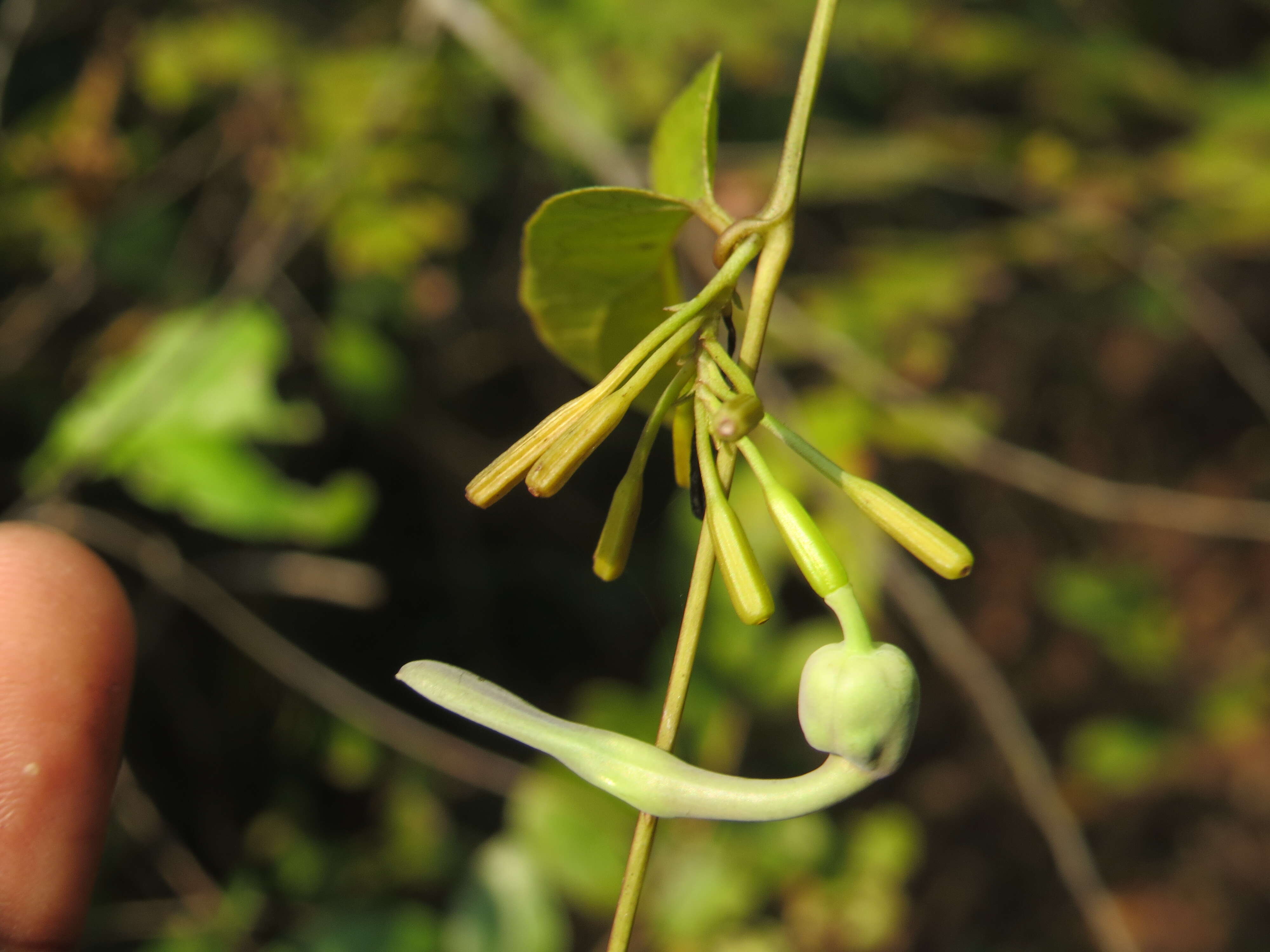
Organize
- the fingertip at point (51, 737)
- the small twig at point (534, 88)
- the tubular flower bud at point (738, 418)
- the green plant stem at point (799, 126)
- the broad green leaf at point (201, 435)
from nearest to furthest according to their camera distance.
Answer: the tubular flower bud at point (738, 418), the green plant stem at point (799, 126), the fingertip at point (51, 737), the small twig at point (534, 88), the broad green leaf at point (201, 435)

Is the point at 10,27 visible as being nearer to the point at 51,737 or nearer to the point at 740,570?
the point at 51,737

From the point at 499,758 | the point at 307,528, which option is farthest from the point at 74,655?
the point at 499,758

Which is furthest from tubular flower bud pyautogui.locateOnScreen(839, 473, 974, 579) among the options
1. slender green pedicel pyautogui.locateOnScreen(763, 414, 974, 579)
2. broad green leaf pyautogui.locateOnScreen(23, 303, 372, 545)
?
broad green leaf pyautogui.locateOnScreen(23, 303, 372, 545)

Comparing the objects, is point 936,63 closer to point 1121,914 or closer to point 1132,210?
point 1132,210

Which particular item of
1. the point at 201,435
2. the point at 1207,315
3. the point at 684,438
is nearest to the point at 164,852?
the point at 201,435

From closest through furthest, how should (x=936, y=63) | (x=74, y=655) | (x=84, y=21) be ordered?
(x=74, y=655) → (x=84, y=21) → (x=936, y=63)

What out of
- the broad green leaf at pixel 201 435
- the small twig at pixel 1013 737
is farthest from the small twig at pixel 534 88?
the small twig at pixel 1013 737

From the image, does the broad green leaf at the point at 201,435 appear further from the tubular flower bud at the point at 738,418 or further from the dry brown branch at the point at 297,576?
the tubular flower bud at the point at 738,418
